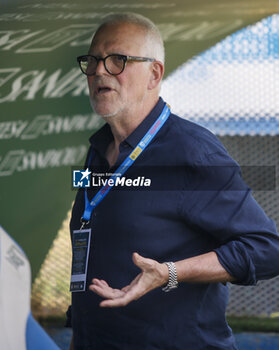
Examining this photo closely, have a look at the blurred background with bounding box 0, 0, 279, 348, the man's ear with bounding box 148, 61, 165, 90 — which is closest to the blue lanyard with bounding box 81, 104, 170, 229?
the man's ear with bounding box 148, 61, 165, 90

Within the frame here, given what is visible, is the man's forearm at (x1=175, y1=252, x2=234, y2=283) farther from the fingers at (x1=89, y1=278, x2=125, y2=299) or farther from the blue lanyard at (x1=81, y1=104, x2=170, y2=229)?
the blue lanyard at (x1=81, y1=104, x2=170, y2=229)

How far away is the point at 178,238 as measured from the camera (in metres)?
1.61

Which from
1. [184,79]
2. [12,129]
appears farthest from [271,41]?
[12,129]

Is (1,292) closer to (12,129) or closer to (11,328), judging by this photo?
(11,328)

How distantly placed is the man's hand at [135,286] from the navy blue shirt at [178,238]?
0.67ft

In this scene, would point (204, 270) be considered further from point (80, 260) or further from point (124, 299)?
point (80, 260)

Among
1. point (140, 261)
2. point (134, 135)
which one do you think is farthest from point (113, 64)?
point (140, 261)

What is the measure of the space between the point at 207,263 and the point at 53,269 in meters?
1.47

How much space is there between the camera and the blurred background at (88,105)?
8.16ft

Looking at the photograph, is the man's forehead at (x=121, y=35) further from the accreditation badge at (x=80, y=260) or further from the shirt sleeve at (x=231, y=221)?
the accreditation badge at (x=80, y=260)

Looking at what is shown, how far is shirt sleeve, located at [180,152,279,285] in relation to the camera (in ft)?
4.95

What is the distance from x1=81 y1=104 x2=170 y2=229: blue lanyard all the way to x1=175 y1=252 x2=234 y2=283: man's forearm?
0.38 m

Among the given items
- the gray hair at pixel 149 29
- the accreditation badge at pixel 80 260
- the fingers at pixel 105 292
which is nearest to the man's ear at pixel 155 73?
the gray hair at pixel 149 29

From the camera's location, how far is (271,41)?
255cm
